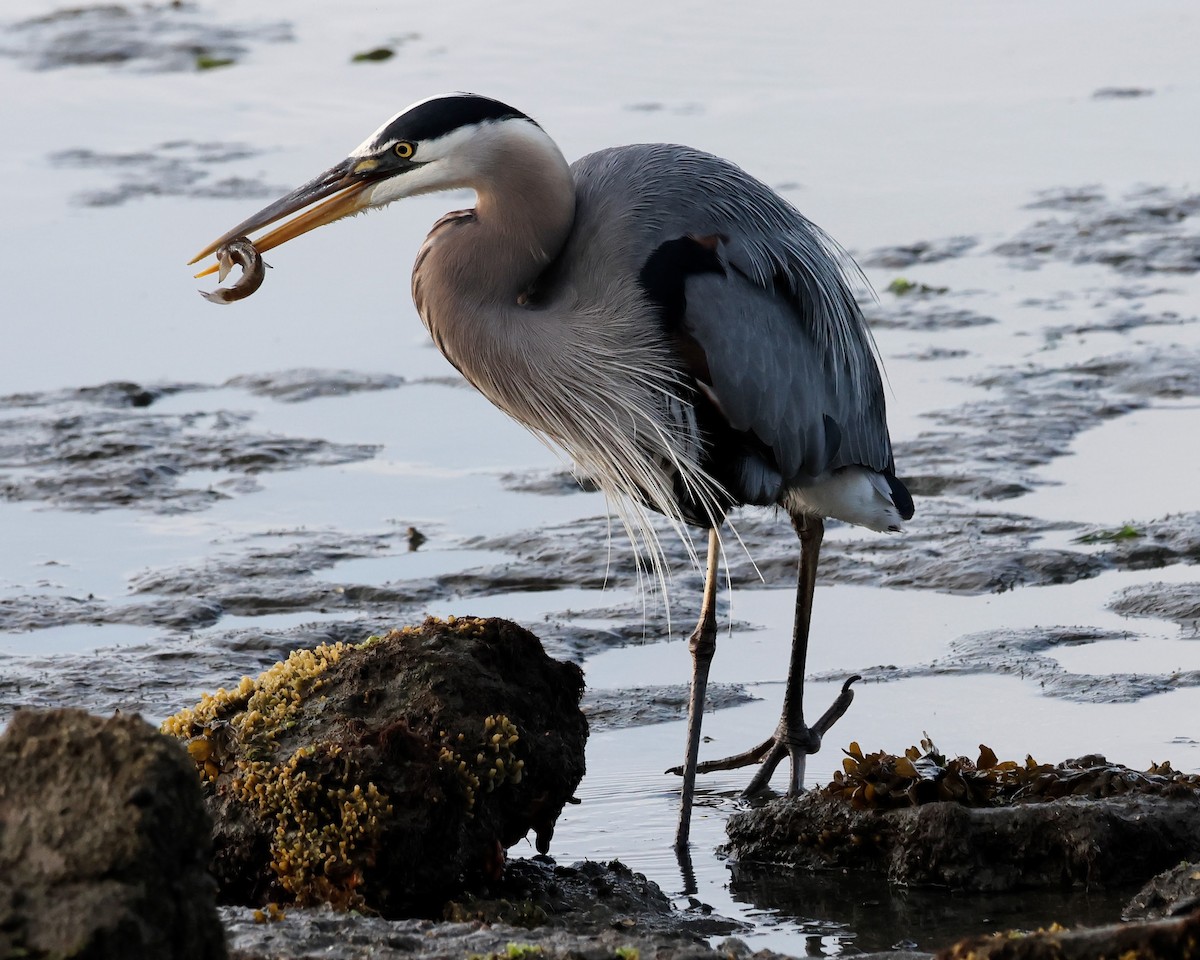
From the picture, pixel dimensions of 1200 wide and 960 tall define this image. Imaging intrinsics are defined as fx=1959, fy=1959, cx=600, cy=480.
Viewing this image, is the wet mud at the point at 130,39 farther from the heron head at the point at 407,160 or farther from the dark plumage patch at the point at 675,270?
the dark plumage patch at the point at 675,270

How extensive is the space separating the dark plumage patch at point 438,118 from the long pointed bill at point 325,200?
4.5 inches

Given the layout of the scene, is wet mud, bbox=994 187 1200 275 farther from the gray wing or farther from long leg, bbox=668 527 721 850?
long leg, bbox=668 527 721 850

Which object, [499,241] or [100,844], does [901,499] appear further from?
[100,844]

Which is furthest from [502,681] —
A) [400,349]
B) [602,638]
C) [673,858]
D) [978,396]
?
[400,349]

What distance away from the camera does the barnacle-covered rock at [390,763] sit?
4762 millimetres

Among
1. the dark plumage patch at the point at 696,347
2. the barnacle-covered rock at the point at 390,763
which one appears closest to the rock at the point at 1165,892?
the barnacle-covered rock at the point at 390,763

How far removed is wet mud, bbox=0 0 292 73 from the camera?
18141mm

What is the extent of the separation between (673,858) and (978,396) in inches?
180

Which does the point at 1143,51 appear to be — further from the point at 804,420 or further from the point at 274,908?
the point at 274,908

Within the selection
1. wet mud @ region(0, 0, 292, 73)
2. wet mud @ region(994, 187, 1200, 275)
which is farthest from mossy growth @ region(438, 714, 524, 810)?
wet mud @ region(0, 0, 292, 73)

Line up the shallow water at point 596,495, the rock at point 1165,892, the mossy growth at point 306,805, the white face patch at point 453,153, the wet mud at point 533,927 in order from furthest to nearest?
the shallow water at point 596,495
the white face patch at point 453,153
the mossy growth at point 306,805
the rock at point 1165,892
the wet mud at point 533,927

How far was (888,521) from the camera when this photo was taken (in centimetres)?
666

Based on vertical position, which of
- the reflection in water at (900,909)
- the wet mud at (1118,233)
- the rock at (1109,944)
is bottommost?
the reflection in water at (900,909)

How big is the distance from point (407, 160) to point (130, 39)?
545 inches
